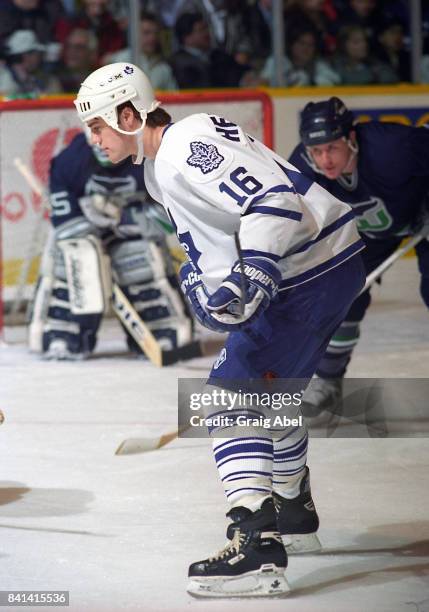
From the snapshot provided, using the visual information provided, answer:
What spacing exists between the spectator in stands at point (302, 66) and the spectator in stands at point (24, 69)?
4.02 feet

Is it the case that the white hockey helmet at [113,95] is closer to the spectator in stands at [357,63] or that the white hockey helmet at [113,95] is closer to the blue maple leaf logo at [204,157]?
the blue maple leaf logo at [204,157]

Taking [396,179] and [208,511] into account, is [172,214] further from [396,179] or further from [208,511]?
[396,179]

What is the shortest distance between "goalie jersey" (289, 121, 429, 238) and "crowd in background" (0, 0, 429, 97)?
324cm

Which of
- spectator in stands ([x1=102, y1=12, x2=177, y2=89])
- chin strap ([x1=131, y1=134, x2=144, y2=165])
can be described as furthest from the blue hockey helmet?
spectator in stands ([x1=102, y1=12, x2=177, y2=89])

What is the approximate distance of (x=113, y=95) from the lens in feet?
8.91

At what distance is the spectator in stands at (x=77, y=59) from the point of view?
23.7ft

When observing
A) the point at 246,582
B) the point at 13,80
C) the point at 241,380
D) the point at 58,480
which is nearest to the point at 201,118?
the point at 241,380

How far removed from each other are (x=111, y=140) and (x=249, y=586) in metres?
0.99

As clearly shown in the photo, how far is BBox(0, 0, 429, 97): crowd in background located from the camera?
720 centimetres

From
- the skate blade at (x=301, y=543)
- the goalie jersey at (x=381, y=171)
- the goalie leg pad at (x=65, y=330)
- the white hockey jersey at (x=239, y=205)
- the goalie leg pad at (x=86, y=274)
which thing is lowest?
the goalie leg pad at (x=65, y=330)

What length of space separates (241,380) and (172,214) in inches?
15.0

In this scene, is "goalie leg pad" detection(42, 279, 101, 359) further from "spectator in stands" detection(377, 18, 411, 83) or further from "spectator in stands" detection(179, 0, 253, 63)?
"spectator in stands" detection(377, 18, 411, 83)

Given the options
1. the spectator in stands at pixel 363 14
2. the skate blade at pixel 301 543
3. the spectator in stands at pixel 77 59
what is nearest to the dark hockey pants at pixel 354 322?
the skate blade at pixel 301 543

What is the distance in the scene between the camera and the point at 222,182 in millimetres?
2557
